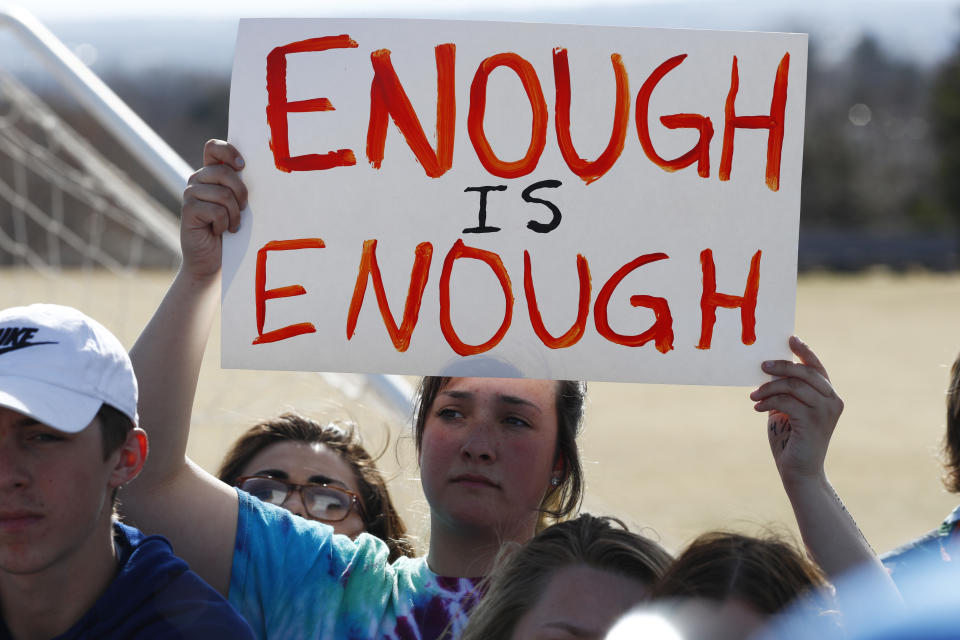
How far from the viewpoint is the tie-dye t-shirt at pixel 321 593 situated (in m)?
1.79

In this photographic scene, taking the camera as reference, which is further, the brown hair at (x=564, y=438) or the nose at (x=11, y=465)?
the brown hair at (x=564, y=438)

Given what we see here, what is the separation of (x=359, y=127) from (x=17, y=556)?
0.94 metres

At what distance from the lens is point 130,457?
1490 millimetres

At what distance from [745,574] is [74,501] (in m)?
0.84

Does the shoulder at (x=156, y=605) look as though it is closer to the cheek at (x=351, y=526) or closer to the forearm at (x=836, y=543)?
the cheek at (x=351, y=526)

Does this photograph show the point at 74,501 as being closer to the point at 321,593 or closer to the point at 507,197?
the point at 321,593

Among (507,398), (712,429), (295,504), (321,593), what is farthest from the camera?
(712,429)

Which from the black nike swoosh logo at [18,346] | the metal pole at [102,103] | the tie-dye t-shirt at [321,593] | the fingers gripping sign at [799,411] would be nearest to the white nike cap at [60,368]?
the black nike swoosh logo at [18,346]

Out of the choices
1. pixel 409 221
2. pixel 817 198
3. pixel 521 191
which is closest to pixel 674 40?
pixel 521 191

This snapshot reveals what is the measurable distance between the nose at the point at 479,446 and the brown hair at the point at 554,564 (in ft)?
0.87

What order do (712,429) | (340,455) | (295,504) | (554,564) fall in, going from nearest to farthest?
1. (554,564)
2. (295,504)
3. (340,455)
4. (712,429)

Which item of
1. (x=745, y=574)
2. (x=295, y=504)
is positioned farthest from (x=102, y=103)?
(x=745, y=574)

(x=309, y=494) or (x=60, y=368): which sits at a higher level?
(x=60, y=368)

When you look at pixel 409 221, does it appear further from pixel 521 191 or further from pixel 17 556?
pixel 17 556
